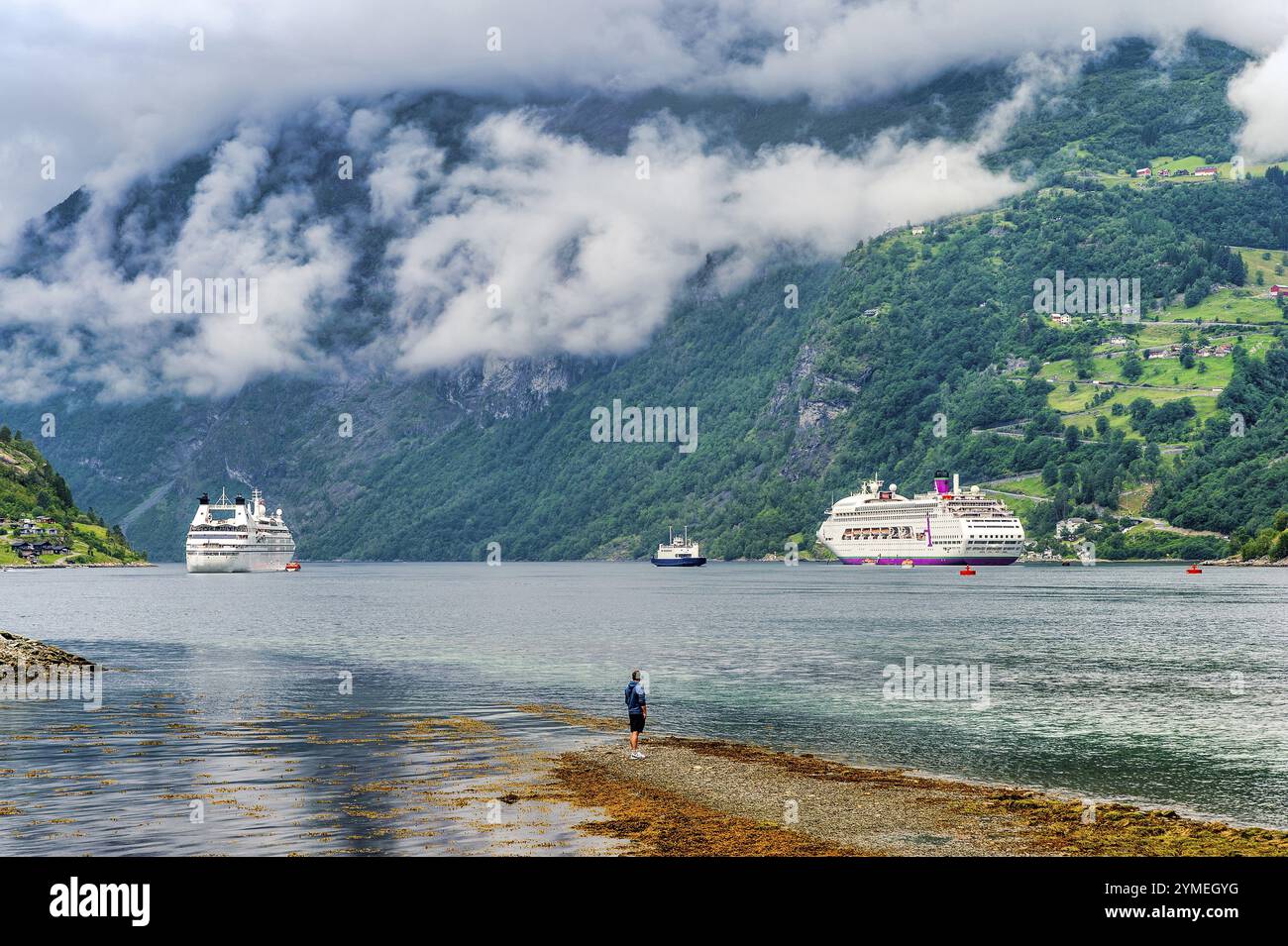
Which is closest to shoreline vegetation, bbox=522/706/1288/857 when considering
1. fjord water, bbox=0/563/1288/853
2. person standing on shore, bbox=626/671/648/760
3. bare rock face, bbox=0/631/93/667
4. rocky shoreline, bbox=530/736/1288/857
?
rocky shoreline, bbox=530/736/1288/857

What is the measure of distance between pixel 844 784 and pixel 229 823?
19.5 metres

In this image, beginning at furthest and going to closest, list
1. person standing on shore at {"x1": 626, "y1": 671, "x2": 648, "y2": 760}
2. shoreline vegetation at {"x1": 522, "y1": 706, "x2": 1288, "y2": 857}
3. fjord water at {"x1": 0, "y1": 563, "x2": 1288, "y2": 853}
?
person standing on shore at {"x1": 626, "y1": 671, "x2": 648, "y2": 760} → fjord water at {"x1": 0, "y1": 563, "x2": 1288, "y2": 853} → shoreline vegetation at {"x1": 522, "y1": 706, "x2": 1288, "y2": 857}

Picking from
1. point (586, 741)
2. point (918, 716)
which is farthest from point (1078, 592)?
point (586, 741)

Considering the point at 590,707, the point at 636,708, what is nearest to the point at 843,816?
the point at 636,708

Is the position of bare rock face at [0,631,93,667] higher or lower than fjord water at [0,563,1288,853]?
higher

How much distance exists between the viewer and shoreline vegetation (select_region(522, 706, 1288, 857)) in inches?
1287

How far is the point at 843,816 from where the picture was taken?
3675 cm

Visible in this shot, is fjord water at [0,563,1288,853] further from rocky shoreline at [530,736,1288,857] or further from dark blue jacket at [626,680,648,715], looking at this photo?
dark blue jacket at [626,680,648,715]

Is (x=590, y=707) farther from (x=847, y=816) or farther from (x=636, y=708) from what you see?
(x=847, y=816)

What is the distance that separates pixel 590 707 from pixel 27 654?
122 ft

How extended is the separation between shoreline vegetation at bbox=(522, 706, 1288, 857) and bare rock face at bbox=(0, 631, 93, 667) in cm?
4567

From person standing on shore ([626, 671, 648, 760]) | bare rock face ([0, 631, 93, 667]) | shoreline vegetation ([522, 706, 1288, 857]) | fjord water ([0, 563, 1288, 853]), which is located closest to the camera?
shoreline vegetation ([522, 706, 1288, 857])

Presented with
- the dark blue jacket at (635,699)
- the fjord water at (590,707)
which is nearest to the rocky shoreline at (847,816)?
the dark blue jacket at (635,699)
